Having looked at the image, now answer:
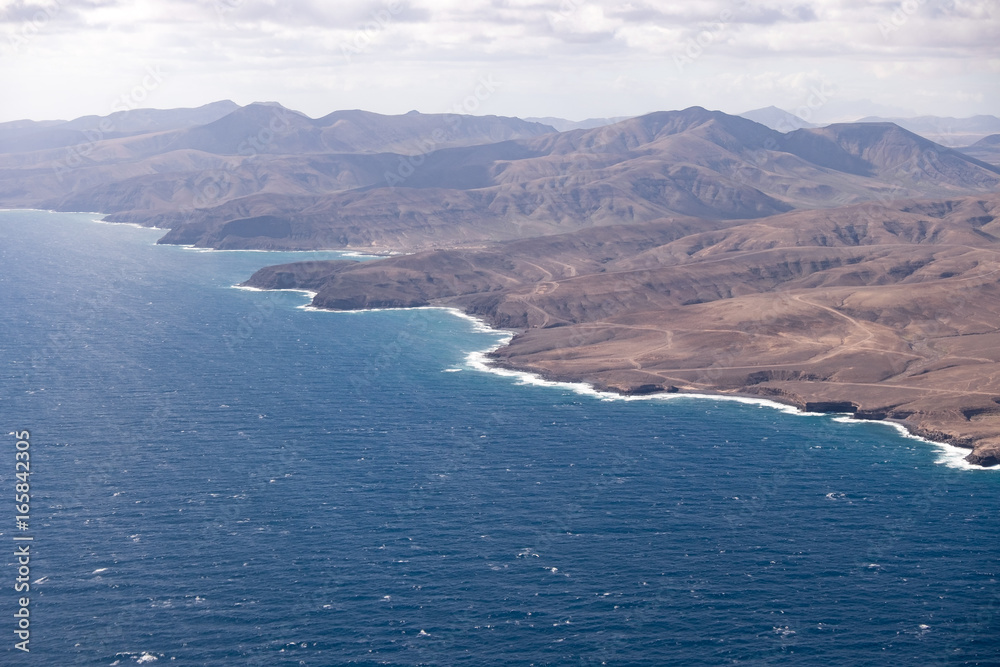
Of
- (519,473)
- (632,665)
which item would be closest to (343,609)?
(632,665)

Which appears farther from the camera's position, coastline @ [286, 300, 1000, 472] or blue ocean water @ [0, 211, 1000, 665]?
coastline @ [286, 300, 1000, 472]

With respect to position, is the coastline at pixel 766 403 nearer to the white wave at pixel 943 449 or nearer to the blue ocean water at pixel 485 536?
the white wave at pixel 943 449

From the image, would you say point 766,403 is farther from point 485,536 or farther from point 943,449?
point 485,536

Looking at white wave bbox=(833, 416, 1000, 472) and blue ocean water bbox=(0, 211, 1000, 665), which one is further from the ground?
blue ocean water bbox=(0, 211, 1000, 665)

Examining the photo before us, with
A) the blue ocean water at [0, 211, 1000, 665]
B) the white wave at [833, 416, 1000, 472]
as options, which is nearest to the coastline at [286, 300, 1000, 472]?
the white wave at [833, 416, 1000, 472]

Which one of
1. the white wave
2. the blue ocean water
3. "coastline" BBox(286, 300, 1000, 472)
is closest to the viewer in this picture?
the blue ocean water

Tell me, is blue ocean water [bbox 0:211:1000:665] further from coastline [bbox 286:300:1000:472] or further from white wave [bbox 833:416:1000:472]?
coastline [bbox 286:300:1000:472]

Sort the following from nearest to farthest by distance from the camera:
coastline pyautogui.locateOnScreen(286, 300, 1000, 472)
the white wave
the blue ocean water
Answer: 1. the blue ocean water
2. the white wave
3. coastline pyautogui.locateOnScreen(286, 300, 1000, 472)

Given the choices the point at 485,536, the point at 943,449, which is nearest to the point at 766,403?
the point at 943,449
